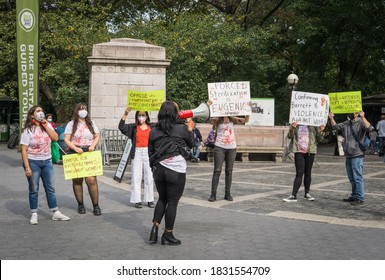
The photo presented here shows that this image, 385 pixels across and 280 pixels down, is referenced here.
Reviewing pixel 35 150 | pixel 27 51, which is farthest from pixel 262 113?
pixel 35 150

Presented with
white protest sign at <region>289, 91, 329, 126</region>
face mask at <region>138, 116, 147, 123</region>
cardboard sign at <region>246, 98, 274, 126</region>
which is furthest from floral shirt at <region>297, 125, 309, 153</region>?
cardboard sign at <region>246, 98, 274, 126</region>

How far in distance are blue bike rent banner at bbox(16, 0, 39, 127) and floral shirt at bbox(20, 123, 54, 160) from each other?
383 inches

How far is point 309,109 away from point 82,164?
4198 millimetres

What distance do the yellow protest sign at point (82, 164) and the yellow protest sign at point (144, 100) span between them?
1.69 metres

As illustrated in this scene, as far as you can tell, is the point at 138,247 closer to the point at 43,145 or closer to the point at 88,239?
the point at 88,239

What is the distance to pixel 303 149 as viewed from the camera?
9.56m

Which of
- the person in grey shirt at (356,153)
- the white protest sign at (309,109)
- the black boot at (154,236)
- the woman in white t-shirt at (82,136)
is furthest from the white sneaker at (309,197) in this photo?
the black boot at (154,236)

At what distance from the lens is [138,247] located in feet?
20.1

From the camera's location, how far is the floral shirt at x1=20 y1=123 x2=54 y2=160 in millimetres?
7496

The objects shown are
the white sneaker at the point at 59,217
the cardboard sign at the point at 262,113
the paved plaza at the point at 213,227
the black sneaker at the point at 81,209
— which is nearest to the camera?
the paved plaza at the point at 213,227

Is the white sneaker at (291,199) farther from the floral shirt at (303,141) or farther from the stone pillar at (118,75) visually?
the stone pillar at (118,75)

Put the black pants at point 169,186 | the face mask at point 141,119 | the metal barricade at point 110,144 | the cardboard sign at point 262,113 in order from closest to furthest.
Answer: the black pants at point 169,186 < the face mask at point 141,119 < the metal barricade at point 110,144 < the cardboard sign at point 262,113

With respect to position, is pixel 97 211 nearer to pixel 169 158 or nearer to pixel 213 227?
pixel 213 227

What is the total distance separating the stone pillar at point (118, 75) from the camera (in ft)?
57.3
